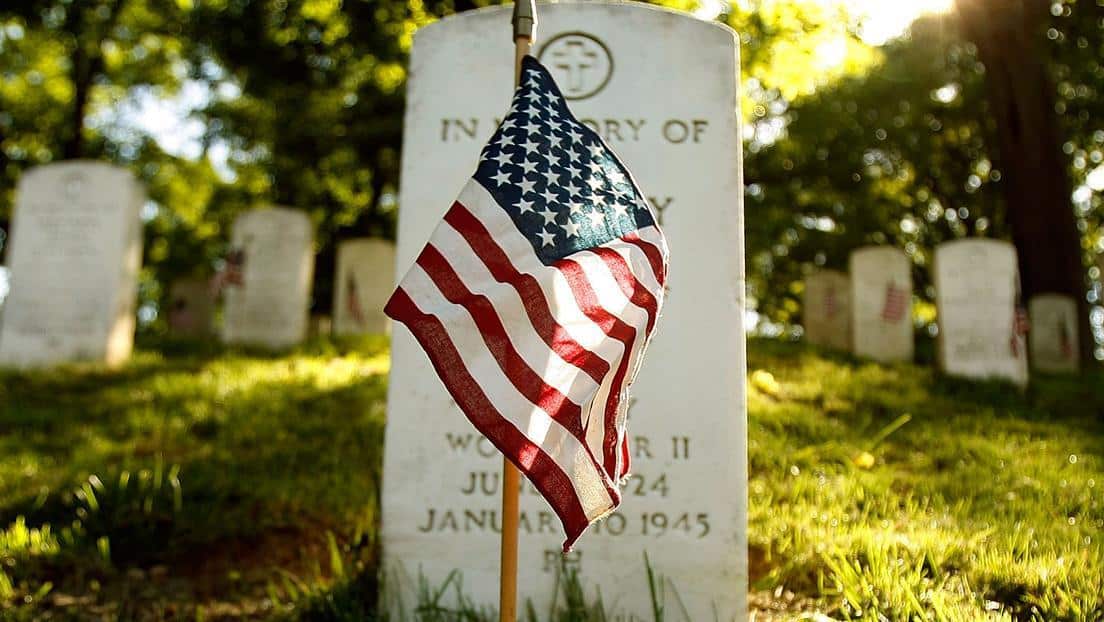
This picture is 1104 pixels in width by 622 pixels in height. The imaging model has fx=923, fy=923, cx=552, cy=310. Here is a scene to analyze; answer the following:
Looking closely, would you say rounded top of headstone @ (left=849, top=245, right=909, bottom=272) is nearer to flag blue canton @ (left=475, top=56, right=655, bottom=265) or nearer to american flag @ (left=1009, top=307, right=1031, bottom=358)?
american flag @ (left=1009, top=307, right=1031, bottom=358)

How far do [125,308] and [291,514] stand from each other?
5.07 metres

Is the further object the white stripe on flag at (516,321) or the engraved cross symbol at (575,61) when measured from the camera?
the engraved cross symbol at (575,61)

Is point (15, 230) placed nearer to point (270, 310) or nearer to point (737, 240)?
point (270, 310)

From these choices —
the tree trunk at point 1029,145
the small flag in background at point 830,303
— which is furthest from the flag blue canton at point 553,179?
the tree trunk at point 1029,145

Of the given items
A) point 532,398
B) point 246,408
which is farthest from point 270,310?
point 532,398

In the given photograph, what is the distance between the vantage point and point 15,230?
8875mm

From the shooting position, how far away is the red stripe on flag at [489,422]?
226cm

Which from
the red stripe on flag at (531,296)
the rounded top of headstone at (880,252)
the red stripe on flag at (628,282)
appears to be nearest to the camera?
the red stripe on flag at (531,296)

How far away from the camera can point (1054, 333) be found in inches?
480

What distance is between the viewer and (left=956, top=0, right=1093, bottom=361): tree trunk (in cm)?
1309

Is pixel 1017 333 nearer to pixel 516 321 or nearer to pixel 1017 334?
pixel 1017 334

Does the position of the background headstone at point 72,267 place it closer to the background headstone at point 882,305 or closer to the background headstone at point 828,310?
the background headstone at point 882,305

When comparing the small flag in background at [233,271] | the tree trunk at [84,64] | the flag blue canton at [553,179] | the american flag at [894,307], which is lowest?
the flag blue canton at [553,179]

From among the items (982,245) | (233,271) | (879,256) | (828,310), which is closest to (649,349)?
(982,245)
